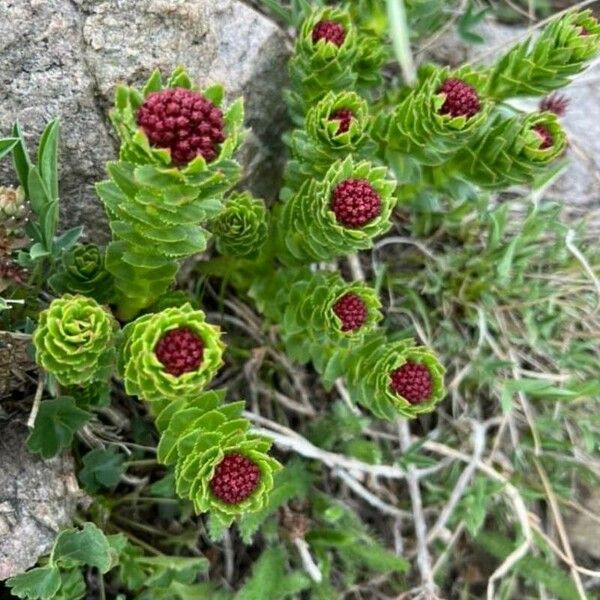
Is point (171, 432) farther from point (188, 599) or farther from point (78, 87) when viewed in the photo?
point (78, 87)

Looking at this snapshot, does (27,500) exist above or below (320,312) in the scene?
below

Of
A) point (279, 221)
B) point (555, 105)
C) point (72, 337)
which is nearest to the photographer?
point (72, 337)

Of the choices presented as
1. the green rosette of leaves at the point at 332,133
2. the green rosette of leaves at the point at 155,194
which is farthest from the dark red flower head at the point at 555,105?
the green rosette of leaves at the point at 155,194

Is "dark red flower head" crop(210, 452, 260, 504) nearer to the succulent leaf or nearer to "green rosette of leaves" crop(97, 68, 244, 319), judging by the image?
"green rosette of leaves" crop(97, 68, 244, 319)

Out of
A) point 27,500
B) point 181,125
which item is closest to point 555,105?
point 181,125

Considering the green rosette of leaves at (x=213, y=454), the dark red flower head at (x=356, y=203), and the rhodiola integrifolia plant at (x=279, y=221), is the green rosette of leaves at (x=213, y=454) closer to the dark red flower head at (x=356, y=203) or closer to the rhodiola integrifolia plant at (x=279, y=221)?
the rhodiola integrifolia plant at (x=279, y=221)

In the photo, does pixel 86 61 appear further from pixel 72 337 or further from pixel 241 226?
pixel 72 337

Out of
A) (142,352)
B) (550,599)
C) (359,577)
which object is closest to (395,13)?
(142,352)
